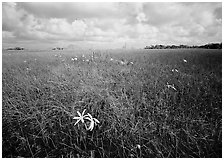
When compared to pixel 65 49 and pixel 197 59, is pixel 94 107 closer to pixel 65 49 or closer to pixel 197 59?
pixel 65 49

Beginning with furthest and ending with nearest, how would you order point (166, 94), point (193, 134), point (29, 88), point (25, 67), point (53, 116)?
1. point (25, 67)
2. point (29, 88)
3. point (166, 94)
4. point (53, 116)
5. point (193, 134)

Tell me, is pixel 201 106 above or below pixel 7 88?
Result: below

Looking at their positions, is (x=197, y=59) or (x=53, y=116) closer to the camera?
(x=53, y=116)

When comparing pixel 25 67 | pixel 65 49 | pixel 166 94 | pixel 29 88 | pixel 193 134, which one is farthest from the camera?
pixel 25 67

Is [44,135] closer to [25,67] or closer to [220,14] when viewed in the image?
[25,67]

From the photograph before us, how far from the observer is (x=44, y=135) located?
146 cm

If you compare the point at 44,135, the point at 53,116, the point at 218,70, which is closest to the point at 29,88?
the point at 53,116

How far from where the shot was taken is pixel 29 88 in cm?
192

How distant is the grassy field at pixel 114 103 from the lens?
1404 mm

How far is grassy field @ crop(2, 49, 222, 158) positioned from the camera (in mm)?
1404

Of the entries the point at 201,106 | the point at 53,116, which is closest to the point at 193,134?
the point at 201,106

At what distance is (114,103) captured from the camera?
164cm

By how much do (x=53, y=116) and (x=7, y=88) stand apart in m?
0.73

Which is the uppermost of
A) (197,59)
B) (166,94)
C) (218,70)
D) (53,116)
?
(197,59)
